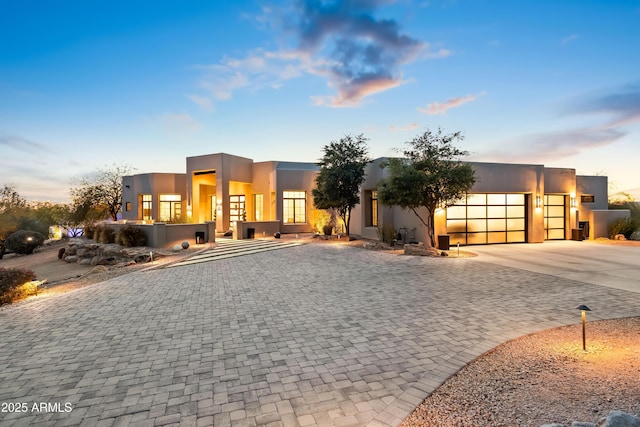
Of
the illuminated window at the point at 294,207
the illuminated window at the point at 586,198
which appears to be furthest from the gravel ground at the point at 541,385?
the illuminated window at the point at 586,198

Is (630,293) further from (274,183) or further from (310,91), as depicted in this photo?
(274,183)

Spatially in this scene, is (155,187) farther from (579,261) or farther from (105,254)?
(579,261)

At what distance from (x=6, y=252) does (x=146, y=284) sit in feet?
71.1

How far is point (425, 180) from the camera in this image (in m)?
11.4

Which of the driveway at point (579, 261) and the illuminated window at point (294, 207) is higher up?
the illuminated window at point (294, 207)

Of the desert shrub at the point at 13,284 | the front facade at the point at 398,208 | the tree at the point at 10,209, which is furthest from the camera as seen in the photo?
the tree at the point at 10,209

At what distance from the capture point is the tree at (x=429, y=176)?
11516 millimetres

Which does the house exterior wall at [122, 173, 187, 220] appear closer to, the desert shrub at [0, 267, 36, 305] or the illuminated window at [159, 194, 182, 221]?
the illuminated window at [159, 194, 182, 221]

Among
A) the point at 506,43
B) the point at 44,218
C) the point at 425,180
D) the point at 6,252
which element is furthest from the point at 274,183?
the point at 44,218

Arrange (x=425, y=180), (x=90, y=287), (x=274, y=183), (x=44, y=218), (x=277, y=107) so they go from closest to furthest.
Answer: (x=90, y=287) < (x=425, y=180) < (x=277, y=107) < (x=274, y=183) < (x=44, y=218)

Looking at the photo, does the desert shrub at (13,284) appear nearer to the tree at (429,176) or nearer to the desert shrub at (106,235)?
the desert shrub at (106,235)

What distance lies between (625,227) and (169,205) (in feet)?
103

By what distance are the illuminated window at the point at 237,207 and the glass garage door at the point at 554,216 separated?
1947 cm

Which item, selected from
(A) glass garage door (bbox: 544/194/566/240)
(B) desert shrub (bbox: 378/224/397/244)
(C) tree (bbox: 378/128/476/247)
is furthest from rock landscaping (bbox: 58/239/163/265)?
(A) glass garage door (bbox: 544/194/566/240)
